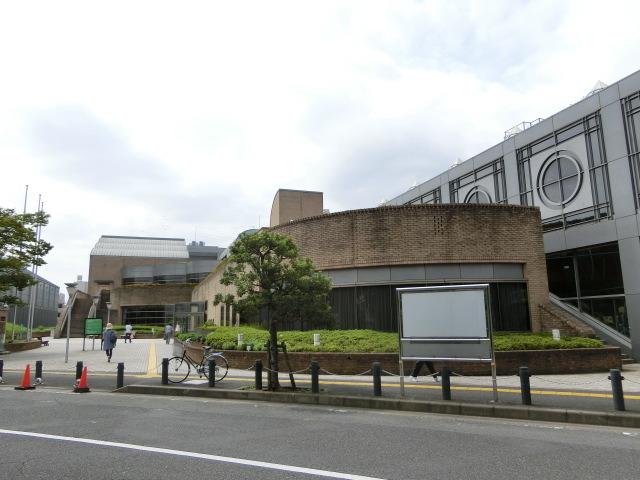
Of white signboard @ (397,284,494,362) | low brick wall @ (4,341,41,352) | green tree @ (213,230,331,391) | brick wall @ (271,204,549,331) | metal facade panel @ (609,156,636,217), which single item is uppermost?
metal facade panel @ (609,156,636,217)

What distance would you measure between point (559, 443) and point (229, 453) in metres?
4.88

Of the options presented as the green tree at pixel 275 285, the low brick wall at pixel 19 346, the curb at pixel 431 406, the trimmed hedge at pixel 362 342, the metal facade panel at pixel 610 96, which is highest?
the metal facade panel at pixel 610 96

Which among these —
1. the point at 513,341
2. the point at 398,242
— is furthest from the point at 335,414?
the point at 398,242

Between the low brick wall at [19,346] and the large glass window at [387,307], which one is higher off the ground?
the large glass window at [387,307]

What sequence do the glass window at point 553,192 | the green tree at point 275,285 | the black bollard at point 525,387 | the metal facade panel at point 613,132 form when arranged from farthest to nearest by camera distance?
the glass window at point 553,192 → the metal facade panel at point 613,132 → the green tree at point 275,285 → the black bollard at point 525,387

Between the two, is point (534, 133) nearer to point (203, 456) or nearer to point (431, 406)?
point (431, 406)

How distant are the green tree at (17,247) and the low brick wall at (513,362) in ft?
61.5

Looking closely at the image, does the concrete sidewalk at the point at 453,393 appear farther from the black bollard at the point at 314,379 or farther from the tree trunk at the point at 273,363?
the tree trunk at the point at 273,363

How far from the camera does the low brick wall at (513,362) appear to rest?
14.0 m

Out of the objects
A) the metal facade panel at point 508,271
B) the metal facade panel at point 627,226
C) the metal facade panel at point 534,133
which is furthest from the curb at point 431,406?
the metal facade panel at point 534,133

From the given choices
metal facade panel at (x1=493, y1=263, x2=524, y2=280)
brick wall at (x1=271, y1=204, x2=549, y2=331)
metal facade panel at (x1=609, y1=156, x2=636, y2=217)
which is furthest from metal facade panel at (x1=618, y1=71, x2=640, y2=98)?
metal facade panel at (x1=493, y1=263, x2=524, y2=280)

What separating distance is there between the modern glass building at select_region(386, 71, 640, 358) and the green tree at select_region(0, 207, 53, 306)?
26.7 metres

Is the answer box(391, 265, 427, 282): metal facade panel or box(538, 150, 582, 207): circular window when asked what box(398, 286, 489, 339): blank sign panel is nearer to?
box(391, 265, 427, 282): metal facade panel

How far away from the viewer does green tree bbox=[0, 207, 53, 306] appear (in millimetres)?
24750
